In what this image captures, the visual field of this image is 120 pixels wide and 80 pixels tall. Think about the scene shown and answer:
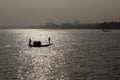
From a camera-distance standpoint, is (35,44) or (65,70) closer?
(65,70)

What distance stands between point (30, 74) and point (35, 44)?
59205mm

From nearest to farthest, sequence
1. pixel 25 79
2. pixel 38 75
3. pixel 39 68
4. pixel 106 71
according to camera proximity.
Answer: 1. pixel 25 79
2. pixel 38 75
3. pixel 106 71
4. pixel 39 68

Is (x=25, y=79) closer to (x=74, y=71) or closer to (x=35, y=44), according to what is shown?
(x=74, y=71)

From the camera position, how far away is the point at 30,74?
172 ft

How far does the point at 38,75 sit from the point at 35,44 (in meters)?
60.1

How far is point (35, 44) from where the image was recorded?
111500mm

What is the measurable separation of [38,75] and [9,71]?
6772 mm

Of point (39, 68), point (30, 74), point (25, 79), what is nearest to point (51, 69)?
point (39, 68)

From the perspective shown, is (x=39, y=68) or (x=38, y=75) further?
(x=39, y=68)

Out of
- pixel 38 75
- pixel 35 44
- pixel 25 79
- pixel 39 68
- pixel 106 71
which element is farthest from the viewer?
pixel 35 44

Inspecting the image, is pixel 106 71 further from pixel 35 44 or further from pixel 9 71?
pixel 35 44

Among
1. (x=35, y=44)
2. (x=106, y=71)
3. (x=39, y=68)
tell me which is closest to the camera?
(x=106, y=71)

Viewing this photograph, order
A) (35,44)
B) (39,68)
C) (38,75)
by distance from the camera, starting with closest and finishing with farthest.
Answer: (38,75) → (39,68) → (35,44)

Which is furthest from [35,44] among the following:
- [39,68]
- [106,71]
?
[106,71]
